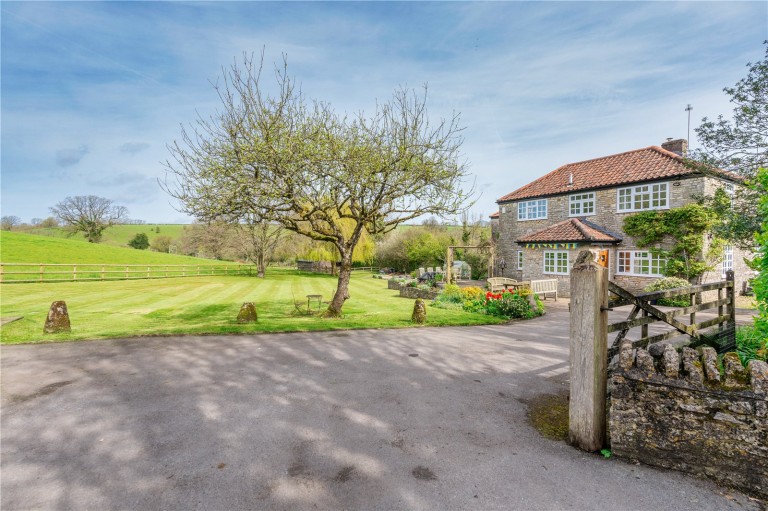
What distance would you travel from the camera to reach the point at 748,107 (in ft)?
43.2

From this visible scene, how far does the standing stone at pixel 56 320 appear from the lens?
1032 centimetres

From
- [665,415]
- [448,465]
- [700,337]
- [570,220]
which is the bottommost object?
[448,465]

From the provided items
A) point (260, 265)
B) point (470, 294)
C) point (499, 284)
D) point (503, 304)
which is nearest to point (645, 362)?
point (503, 304)

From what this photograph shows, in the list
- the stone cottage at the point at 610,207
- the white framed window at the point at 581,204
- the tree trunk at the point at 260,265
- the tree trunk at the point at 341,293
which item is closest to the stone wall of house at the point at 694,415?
the tree trunk at the point at 341,293

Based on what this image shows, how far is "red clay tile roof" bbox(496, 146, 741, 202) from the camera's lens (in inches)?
805

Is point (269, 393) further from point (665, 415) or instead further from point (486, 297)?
point (486, 297)

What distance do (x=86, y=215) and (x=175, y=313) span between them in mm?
69076

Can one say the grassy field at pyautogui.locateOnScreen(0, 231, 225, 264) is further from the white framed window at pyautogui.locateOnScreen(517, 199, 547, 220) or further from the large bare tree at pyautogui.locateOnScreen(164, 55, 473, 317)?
the white framed window at pyautogui.locateOnScreen(517, 199, 547, 220)

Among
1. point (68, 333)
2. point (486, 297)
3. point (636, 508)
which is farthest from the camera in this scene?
point (486, 297)

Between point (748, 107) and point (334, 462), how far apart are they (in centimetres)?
1903

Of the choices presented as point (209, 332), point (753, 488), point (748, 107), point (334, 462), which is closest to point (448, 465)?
point (334, 462)

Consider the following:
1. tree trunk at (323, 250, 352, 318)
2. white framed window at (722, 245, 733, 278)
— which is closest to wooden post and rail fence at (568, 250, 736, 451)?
tree trunk at (323, 250, 352, 318)

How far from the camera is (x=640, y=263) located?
2091 cm

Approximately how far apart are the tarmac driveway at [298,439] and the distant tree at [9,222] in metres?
94.7
